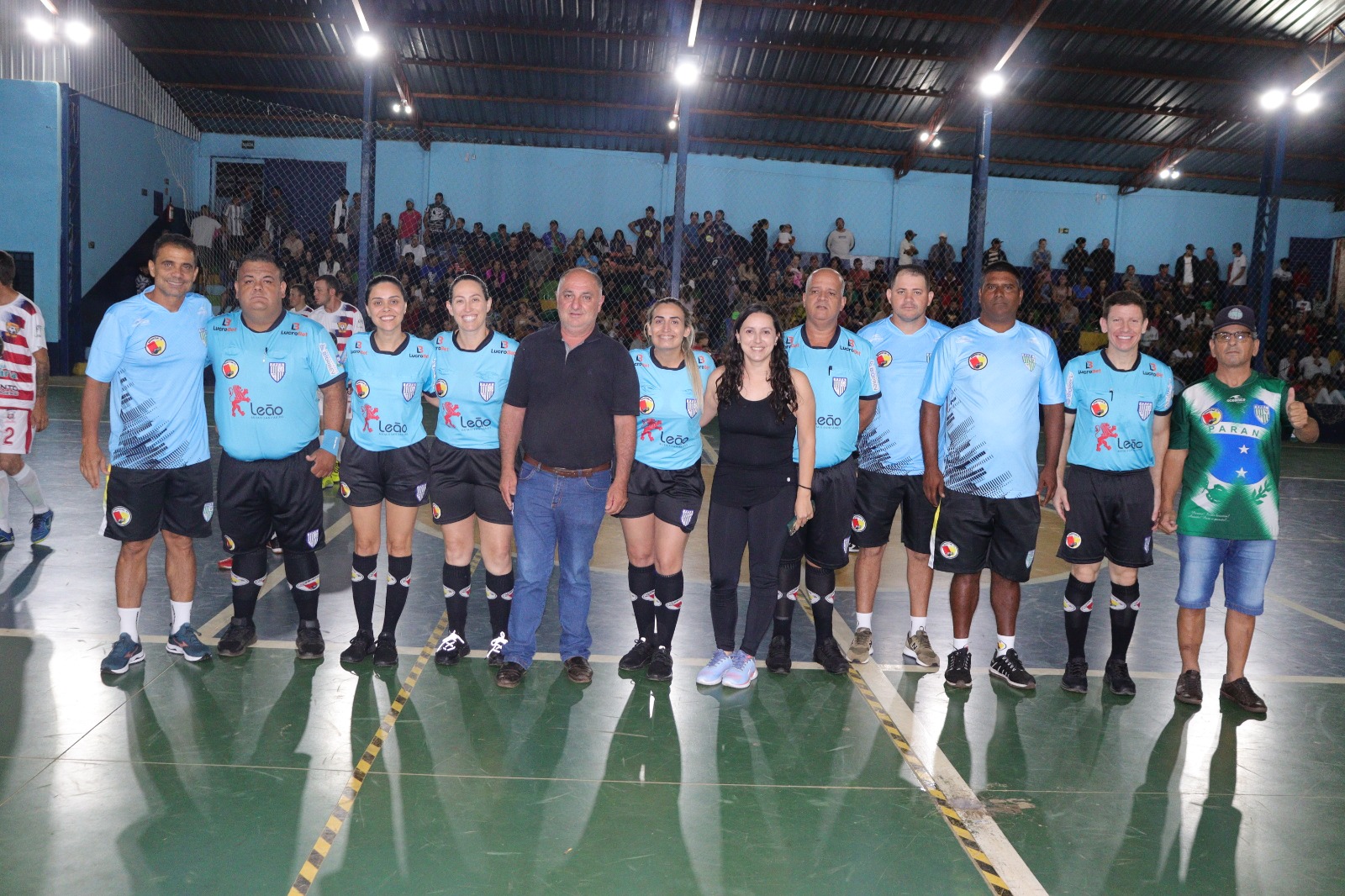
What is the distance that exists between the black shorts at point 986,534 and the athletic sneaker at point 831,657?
0.75 m

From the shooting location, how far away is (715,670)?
18.1 feet

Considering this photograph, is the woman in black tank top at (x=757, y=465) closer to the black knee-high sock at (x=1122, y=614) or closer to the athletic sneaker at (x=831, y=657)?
the athletic sneaker at (x=831, y=657)

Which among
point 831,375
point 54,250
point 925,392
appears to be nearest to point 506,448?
point 831,375

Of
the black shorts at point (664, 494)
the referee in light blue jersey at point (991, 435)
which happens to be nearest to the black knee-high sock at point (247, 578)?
the black shorts at point (664, 494)

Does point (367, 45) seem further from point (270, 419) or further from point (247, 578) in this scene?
point (247, 578)

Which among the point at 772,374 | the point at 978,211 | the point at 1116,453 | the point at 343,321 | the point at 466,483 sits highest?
the point at 978,211

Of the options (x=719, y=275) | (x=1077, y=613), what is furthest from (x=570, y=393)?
(x=719, y=275)

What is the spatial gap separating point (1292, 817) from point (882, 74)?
19.4m

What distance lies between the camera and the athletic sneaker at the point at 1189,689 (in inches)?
216

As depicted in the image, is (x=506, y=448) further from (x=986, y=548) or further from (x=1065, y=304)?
(x=1065, y=304)

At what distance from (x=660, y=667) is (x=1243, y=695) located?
3106mm

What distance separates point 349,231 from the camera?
21578mm

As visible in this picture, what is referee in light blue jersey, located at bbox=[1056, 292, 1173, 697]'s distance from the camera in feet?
17.9

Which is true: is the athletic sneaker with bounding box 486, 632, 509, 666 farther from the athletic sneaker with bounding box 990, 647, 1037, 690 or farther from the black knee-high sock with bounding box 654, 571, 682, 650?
the athletic sneaker with bounding box 990, 647, 1037, 690
